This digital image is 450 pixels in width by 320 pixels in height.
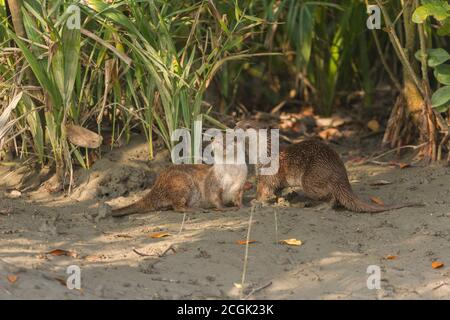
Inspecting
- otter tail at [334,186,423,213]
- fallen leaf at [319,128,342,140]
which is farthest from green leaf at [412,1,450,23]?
fallen leaf at [319,128,342,140]

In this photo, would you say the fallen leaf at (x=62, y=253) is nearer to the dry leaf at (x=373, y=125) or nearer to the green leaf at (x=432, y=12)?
the green leaf at (x=432, y=12)

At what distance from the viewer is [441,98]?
6191 mm

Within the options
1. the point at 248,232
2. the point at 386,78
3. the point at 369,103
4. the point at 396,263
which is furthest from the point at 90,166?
the point at 386,78

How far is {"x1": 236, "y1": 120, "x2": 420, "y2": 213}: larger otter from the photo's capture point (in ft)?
19.4

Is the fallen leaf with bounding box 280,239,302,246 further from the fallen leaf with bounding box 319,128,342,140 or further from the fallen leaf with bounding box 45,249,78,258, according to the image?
the fallen leaf with bounding box 319,128,342,140

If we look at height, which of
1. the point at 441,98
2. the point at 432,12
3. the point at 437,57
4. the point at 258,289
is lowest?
the point at 258,289

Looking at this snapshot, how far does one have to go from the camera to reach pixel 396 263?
506 cm

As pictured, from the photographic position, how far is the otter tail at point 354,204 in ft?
19.2

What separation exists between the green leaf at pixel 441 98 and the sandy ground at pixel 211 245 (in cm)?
58

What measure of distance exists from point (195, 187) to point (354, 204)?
3.46 feet

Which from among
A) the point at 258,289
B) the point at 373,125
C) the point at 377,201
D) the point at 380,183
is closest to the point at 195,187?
the point at 377,201

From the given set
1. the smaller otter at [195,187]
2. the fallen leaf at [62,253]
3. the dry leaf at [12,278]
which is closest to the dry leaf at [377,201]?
the smaller otter at [195,187]

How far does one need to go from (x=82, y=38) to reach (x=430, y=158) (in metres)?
2.67

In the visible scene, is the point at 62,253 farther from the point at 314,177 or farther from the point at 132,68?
the point at 314,177
